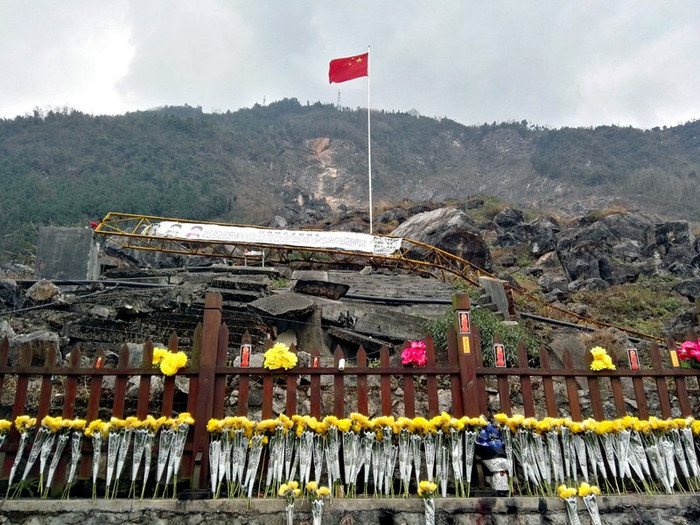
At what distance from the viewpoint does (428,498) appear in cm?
387

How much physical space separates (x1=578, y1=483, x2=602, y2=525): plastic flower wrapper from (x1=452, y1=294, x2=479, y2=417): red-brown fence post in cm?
97

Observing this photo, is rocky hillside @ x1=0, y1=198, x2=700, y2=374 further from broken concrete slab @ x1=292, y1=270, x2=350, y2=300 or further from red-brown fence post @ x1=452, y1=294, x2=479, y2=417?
→ red-brown fence post @ x1=452, y1=294, x2=479, y2=417

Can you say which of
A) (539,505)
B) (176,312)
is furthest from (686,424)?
(176,312)

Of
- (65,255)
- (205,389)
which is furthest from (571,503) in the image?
(65,255)

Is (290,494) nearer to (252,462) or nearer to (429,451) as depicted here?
(252,462)

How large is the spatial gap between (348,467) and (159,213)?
31230mm

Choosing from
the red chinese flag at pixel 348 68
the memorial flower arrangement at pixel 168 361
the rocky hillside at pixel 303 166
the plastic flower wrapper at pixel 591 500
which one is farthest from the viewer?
the rocky hillside at pixel 303 166

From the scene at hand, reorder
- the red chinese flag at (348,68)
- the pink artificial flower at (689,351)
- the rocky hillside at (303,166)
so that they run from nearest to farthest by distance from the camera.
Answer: the pink artificial flower at (689,351), the red chinese flag at (348,68), the rocky hillside at (303,166)

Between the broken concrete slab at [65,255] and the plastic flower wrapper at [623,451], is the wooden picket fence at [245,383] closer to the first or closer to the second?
the plastic flower wrapper at [623,451]

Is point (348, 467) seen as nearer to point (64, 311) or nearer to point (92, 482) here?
point (92, 482)

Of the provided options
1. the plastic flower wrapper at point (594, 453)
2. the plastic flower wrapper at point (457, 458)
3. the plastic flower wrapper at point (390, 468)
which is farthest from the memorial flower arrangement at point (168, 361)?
the plastic flower wrapper at point (594, 453)

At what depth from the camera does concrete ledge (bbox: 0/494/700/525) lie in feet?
12.5

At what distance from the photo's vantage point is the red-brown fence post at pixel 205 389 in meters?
4.03

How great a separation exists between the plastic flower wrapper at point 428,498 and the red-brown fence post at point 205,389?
1729mm
